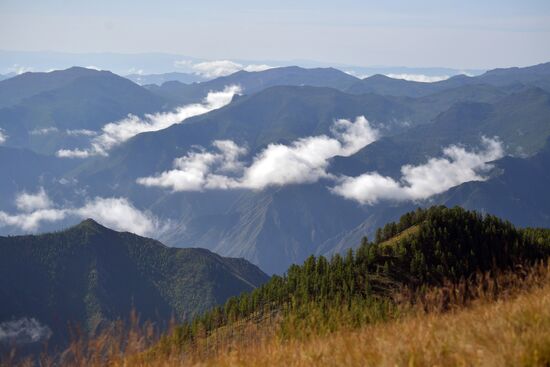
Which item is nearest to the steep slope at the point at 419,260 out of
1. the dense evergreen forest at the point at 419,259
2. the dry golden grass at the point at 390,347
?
the dense evergreen forest at the point at 419,259

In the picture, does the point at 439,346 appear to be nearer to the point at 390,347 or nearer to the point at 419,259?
the point at 390,347

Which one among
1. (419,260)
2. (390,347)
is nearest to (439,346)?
(390,347)

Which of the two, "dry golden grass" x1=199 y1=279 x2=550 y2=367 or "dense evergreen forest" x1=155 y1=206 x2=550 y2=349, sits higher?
"dense evergreen forest" x1=155 y1=206 x2=550 y2=349

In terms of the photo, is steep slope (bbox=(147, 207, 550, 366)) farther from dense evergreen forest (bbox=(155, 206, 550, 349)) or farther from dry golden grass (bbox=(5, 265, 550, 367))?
dry golden grass (bbox=(5, 265, 550, 367))

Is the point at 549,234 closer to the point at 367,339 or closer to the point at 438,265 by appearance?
the point at 438,265

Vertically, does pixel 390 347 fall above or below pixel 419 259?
below

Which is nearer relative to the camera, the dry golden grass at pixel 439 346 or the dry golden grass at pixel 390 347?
the dry golden grass at pixel 439 346

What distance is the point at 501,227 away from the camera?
65250mm

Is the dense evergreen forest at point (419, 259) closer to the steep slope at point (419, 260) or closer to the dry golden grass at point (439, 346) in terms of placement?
the steep slope at point (419, 260)

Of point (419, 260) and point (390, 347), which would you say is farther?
point (419, 260)

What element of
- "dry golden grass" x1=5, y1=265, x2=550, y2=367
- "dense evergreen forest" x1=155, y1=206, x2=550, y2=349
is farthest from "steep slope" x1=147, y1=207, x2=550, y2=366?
"dry golden grass" x1=5, y1=265, x2=550, y2=367

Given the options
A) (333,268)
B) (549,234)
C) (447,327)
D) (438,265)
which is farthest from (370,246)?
(447,327)

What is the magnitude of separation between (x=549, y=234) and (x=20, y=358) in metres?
72.5

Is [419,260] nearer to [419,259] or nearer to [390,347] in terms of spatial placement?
[419,259]
